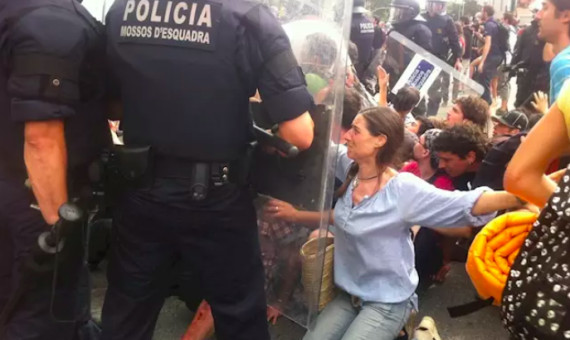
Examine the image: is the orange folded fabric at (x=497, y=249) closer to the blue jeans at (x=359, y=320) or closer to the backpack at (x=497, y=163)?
the blue jeans at (x=359, y=320)

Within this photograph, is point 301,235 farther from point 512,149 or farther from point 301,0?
point 512,149

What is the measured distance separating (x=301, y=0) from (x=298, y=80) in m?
0.47

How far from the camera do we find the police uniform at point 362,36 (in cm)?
522

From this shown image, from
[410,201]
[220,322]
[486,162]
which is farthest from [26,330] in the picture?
[486,162]

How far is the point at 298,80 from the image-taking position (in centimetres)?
195

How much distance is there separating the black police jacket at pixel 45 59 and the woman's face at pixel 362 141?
3.34ft

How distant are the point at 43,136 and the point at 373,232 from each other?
127 cm

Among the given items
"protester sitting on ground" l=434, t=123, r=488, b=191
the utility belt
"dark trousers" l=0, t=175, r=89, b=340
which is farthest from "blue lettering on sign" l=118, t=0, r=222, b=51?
"protester sitting on ground" l=434, t=123, r=488, b=191

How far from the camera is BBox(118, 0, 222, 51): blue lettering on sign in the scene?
188cm

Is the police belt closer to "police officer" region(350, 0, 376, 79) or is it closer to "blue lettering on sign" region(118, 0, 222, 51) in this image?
"blue lettering on sign" region(118, 0, 222, 51)

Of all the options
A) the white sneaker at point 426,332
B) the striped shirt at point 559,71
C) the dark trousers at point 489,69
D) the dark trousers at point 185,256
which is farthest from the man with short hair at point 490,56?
the dark trousers at point 185,256

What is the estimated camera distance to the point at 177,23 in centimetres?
189

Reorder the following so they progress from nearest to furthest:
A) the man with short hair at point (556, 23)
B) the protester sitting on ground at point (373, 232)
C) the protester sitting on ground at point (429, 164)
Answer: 1. the protester sitting on ground at point (373, 232)
2. the man with short hair at point (556, 23)
3. the protester sitting on ground at point (429, 164)

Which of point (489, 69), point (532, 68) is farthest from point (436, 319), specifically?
point (489, 69)
